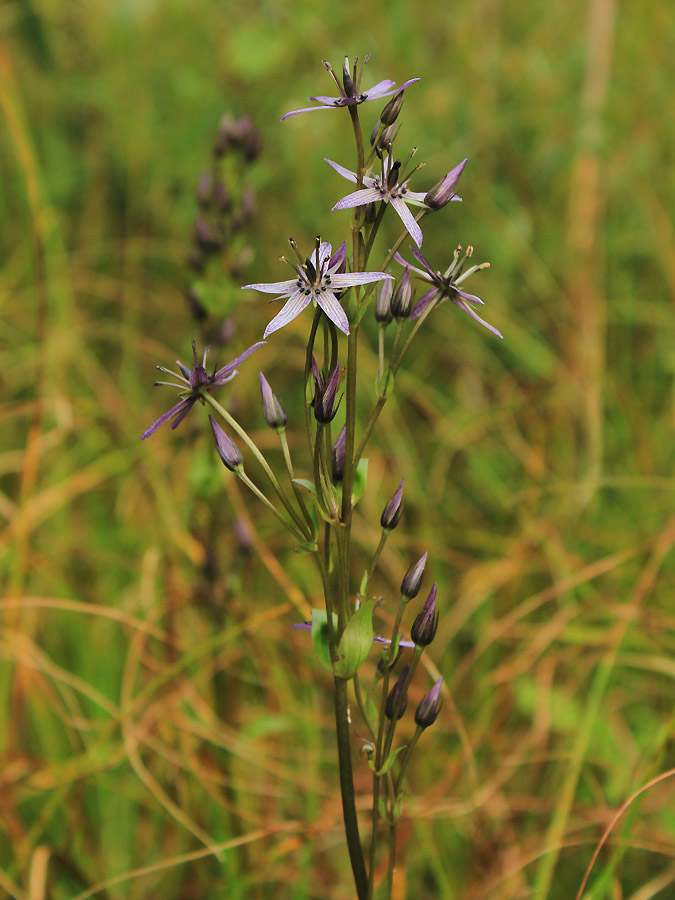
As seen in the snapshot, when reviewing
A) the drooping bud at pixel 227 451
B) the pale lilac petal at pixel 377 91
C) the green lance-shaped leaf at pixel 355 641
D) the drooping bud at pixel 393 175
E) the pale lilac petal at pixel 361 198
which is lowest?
the green lance-shaped leaf at pixel 355 641

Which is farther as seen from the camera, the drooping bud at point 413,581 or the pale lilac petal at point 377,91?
the drooping bud at point 413,581

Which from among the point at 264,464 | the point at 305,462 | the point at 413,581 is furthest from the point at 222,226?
the point at 413,581

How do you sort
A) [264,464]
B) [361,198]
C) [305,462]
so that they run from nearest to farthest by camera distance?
[361,198] → [264,464] → [305,462]

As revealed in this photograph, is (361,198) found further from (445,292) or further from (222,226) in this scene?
(222,226)

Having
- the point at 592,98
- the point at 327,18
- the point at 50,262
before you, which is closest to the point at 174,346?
the point at 50,262

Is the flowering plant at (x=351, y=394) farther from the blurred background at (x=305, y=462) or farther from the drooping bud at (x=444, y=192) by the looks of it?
the blurred background at (x=305, y=462)

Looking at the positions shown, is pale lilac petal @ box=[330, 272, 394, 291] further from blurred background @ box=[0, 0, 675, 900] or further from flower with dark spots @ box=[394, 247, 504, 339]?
blurred background @ box=[0, 0, 675, 900]

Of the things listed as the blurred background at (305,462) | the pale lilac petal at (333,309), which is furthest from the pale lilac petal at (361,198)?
the blurred background at (305,462)

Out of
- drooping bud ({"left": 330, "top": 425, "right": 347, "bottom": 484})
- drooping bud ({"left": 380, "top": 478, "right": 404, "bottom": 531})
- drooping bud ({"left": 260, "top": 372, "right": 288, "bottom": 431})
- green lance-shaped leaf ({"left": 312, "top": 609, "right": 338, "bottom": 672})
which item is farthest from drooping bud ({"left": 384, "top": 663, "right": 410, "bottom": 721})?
drooping bud ({"left": 260, "top": 372, "right": 288, "bottom": 431})
